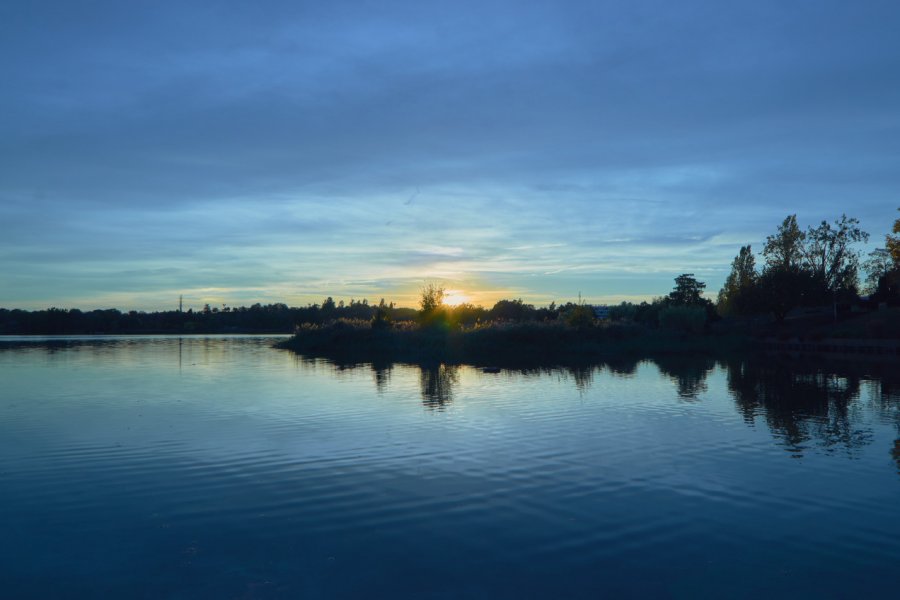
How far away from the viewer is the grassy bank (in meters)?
46.8

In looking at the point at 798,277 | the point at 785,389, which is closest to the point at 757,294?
the point at 798,277

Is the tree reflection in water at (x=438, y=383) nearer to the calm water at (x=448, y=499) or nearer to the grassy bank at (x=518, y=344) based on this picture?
the calm water at (x=448, y=499)

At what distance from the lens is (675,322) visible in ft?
217

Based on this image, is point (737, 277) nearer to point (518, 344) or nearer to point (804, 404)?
point (518, 344)

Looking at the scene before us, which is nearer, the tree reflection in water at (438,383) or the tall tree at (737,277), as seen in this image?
the tree reflection in water at (438,383)

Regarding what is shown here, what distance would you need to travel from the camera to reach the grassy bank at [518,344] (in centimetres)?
4684

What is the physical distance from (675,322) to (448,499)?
60304mm

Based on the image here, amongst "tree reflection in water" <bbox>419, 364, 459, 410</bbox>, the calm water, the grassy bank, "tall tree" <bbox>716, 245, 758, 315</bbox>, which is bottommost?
the calm water

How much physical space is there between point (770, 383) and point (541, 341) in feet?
74.4

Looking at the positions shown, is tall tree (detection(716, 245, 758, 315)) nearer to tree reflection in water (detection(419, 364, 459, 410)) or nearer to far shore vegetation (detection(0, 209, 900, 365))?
far shore vegetation (detection(0, 209, 900, 365))

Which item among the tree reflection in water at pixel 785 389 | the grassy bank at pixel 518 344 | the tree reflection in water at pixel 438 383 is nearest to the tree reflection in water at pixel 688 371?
the tree reflection in water at pixel 785 389

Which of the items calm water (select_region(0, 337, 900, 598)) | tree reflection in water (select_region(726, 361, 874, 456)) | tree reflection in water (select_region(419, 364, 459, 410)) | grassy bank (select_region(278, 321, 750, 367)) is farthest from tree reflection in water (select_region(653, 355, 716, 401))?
tree reflection in water (select_region(419, 364, 459, 410))

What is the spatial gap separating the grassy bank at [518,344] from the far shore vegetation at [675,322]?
0.30ft

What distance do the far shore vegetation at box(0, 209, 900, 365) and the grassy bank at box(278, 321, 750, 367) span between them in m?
0.09
